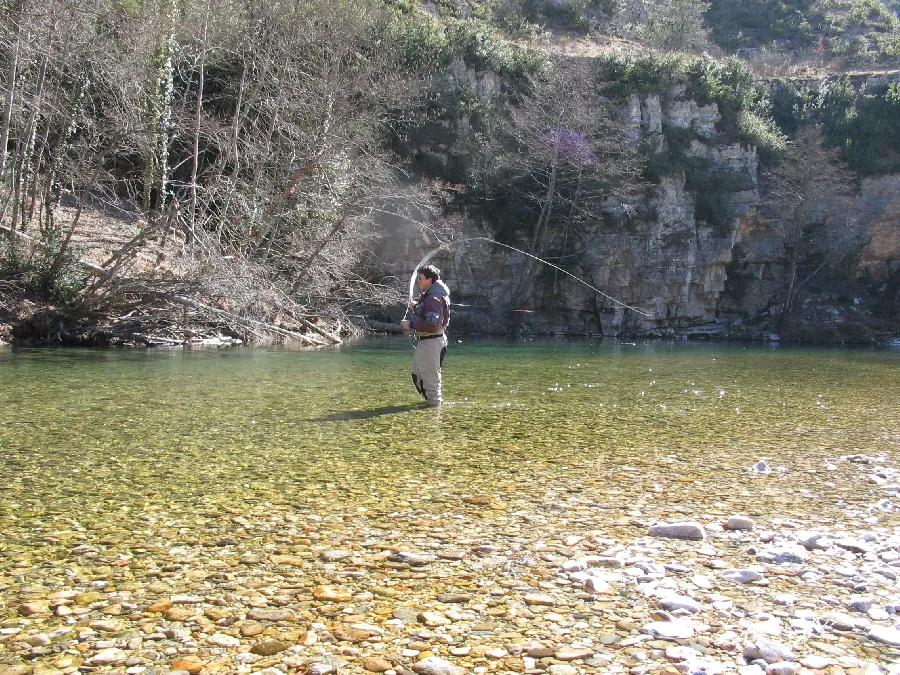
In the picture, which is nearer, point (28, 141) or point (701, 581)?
point (701, 581)

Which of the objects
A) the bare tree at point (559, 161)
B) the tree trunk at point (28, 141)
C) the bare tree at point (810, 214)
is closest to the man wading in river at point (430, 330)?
the tree trunk at point (28, 141)

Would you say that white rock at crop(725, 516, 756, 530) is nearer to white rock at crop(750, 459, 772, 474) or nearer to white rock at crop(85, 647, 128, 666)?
white rock at crop(750, 459, 772, 474)

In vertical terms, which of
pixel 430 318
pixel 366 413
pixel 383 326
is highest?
pixel 430 318

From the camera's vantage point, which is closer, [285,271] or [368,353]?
[368,353]

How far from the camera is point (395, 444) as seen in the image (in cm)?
702

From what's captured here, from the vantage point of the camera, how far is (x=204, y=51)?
22547mm

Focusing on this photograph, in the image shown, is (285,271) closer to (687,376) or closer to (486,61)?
(687,376)

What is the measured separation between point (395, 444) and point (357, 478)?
140 cm

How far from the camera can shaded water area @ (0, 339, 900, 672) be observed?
365 centimetres

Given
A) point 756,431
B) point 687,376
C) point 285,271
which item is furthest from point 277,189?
point 756,431

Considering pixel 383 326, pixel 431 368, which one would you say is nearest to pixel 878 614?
pixel 431 368

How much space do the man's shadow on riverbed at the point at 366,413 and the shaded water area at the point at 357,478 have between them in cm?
4

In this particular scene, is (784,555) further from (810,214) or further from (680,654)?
(810,214)

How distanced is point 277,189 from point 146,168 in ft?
15.6
